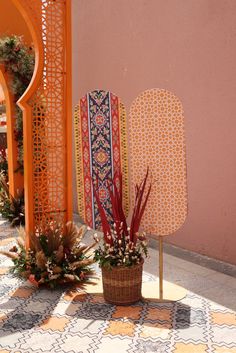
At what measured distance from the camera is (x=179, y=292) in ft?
12.5

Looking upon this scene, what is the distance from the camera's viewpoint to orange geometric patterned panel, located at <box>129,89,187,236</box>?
11.4 ft

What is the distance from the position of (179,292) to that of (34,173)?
172 cm

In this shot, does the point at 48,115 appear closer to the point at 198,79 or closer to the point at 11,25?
the point at 198,79

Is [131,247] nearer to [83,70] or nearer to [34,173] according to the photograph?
[34,173]

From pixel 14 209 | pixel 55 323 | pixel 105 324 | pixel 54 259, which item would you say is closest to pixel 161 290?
pixel 105 324

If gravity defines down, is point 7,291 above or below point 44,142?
below

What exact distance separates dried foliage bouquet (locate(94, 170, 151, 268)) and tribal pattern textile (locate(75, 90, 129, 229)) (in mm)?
101

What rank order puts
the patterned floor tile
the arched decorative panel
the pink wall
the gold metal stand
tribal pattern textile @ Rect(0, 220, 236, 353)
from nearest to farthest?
tribal pattern textile @ Rect(0, 220, 236, 353) < the patterned floor tile < the gold metal stand < the arched decorative panel < the pink wall

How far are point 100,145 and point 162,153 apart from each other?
55 cm

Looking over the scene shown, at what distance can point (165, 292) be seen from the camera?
3811mm

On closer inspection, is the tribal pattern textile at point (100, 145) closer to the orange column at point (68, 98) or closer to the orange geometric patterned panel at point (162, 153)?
the orange geometric patterned panel at point (162, 153)

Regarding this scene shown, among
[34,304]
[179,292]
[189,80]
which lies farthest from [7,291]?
[189,80]

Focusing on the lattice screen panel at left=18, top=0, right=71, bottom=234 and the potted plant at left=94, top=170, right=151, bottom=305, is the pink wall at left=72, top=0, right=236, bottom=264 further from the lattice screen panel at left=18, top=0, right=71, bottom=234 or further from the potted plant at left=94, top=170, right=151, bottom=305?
the lattice screen panel at left=18, top=0, right=71, bottom=234

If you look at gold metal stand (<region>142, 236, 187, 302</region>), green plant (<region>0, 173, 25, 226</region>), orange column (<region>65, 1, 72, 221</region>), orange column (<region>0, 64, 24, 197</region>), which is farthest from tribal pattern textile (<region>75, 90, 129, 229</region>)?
orange column (<region>0, 64, 24, 197</region>)
